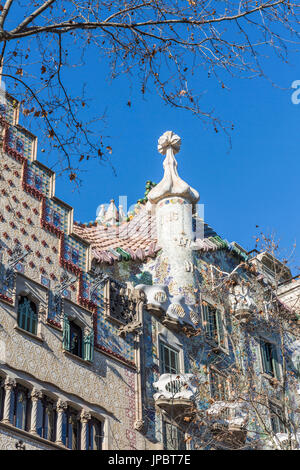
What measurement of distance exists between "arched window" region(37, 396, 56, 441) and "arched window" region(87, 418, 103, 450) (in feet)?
3.17

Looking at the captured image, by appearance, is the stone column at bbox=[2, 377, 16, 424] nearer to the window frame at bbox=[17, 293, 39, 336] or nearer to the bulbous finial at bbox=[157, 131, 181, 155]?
the window frame at bbox=[17, 293, 39, 336]

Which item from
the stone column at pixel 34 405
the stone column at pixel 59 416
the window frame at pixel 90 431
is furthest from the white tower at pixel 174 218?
the stone column at pixel 34 405

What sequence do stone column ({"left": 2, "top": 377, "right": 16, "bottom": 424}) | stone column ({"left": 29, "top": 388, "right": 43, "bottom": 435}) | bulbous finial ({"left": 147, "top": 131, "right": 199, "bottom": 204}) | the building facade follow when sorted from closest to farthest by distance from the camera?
stone column ({"left": 2, "top": 377, "right": 16, "bottom": 424})
stone column ({"left": 29, "top": 388, "right": 43, "bottom": 435})
the building facade
bulbous finial ({"left": 147, "top": 131, "right": 199, "bottom": 204})

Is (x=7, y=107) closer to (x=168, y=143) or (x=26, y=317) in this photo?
(x=26, y=317)

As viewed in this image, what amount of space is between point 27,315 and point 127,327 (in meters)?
2.85

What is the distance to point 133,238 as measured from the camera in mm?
22125

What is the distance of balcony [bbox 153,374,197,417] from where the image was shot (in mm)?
17250

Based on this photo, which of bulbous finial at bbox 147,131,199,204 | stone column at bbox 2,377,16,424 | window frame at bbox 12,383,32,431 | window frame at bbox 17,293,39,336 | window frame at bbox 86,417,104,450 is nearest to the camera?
stone column at bbox 2,377,16,424

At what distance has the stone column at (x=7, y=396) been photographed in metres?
13.8

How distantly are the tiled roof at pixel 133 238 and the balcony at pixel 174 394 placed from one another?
3.41 metres

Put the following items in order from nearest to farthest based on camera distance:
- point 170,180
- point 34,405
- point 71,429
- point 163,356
→ point 34,405, point 71,429, point 163,356, point 170,180

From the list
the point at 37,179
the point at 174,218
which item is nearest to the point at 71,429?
the point at 37,179

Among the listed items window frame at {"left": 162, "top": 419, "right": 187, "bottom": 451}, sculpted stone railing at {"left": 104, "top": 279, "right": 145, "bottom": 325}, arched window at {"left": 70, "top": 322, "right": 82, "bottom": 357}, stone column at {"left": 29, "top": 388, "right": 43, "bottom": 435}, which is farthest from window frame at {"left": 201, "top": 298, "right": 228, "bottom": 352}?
stone column at {"left": 29, "top": 388, "right": 43, "bottom": 435}
